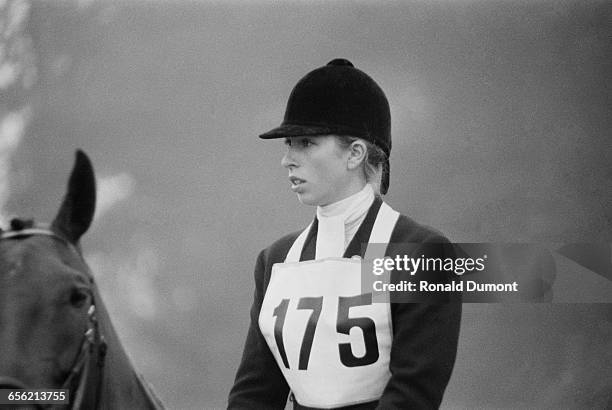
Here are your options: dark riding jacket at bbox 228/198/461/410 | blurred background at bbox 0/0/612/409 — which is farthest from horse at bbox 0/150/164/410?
blurred background at bbox 0/0/612/409

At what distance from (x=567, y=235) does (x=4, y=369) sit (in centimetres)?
174

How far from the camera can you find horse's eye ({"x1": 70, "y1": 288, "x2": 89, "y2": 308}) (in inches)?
52.0

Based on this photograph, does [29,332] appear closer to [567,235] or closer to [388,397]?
[388,397]

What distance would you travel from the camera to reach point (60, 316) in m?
1.30

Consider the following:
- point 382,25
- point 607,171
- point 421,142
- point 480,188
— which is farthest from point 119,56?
point 607,171

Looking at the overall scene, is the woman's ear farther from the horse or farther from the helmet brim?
the horse

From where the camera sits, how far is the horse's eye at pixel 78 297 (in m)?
1.32

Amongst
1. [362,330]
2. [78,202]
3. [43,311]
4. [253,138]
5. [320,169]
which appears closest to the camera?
[43,311]

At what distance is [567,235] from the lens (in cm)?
239

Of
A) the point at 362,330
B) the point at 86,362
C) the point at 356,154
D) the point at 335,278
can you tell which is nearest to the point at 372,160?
the point at 356,154

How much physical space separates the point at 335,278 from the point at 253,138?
3.12 feet

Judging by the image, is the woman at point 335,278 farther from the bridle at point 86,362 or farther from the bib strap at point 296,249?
the bridle at point 86,362

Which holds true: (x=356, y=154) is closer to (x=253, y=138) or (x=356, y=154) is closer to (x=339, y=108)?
(x=339, y=108)

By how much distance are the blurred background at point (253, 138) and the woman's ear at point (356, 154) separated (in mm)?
788
